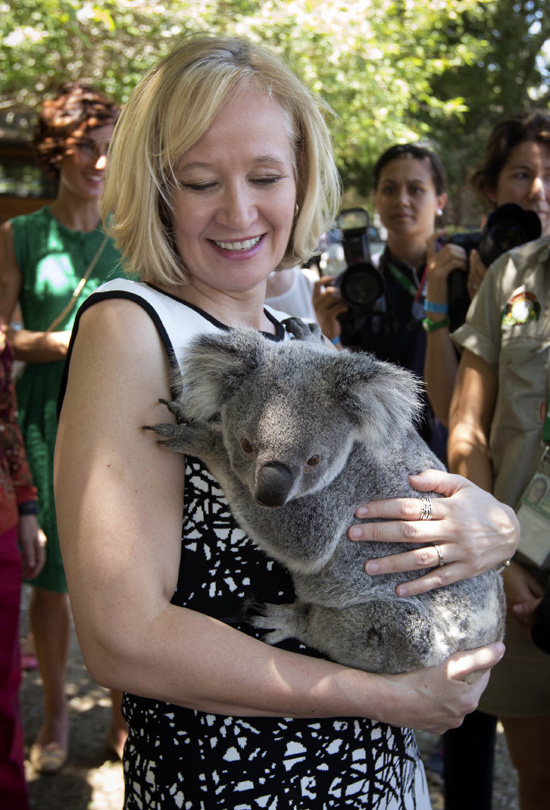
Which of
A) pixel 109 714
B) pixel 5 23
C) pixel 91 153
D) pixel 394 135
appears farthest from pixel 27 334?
pixel 394 135

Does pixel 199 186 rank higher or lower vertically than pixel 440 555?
higher

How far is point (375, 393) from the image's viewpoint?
132 centimetres

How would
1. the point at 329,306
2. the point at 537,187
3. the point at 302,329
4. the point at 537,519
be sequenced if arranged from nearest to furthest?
the point at 302,329, the point at 537,519, the point at 537,187, the point at 329,306

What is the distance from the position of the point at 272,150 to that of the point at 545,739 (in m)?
1.85

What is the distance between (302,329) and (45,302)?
1826 millimetres

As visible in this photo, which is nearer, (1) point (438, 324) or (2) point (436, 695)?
(2) point (436, 695)

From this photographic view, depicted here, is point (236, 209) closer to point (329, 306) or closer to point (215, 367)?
point (215, 367)

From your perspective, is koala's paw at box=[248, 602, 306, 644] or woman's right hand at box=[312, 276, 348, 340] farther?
woman's right hand at box=[312, 276, 348, 340]

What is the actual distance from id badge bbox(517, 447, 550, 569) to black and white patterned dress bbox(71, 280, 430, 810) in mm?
840

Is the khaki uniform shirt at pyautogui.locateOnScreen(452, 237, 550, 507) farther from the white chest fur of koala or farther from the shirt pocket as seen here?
the white chest fur of koala

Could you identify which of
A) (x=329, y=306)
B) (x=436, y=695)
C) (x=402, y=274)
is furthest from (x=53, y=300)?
(x=436, y=695)

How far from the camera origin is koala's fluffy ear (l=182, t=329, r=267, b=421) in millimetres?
1264

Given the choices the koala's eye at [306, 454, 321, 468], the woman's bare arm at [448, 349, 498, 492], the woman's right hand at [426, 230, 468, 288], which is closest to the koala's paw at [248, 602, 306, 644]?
the koala's eye at [306, 454, 321, 468]

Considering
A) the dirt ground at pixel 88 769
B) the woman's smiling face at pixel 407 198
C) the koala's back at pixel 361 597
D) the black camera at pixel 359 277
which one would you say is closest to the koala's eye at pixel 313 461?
the koala's back at pixel 361 597
